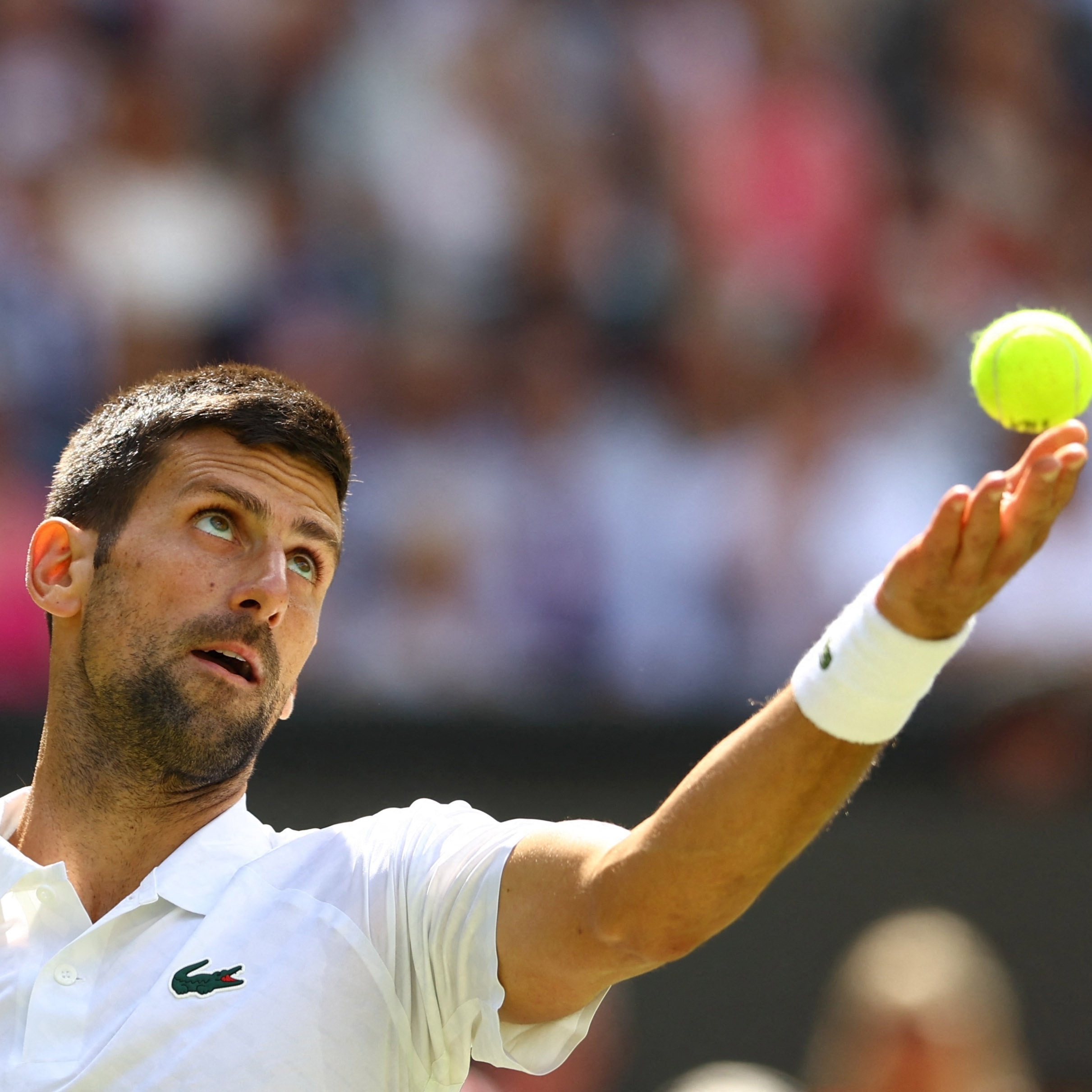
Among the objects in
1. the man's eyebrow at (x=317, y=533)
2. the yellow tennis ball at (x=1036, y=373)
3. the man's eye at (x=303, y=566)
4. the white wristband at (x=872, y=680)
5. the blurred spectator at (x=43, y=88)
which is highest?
the blurred spectator at (x=43, y=88)

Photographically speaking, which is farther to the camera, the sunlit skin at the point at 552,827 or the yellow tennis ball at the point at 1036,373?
the yellow tennis ball at the point at 1036,373

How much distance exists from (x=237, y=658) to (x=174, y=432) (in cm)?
44

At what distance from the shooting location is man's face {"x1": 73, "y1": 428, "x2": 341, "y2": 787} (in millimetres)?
2951

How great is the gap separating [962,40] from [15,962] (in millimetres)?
7397

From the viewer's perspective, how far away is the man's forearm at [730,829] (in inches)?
89.4

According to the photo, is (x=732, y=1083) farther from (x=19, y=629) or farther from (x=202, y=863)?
(x=19, y=629)

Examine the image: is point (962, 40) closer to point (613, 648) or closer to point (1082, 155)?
point (1082, 155)

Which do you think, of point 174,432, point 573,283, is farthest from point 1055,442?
point 573,283

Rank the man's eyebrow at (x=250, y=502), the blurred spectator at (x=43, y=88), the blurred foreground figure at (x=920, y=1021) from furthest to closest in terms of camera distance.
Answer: the blurred spectator at (x=43, y=88) → the blurred foreground figure at (x=920, y=1021) → the man's eyebrow at (x=250, y=502)

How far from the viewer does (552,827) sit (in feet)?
8.65

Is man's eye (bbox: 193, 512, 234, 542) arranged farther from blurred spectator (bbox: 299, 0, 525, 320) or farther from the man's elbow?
blurred spectator (bbox: 299, 0, 525, 320)

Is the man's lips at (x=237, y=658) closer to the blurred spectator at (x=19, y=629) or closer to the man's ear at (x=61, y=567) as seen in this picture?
the man's ear at (x=61, y=567)

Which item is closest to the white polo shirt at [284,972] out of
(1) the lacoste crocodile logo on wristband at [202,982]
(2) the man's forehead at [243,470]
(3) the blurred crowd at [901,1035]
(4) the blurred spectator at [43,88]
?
(1) the lacoste crocodile logo on wristband at [202,982]

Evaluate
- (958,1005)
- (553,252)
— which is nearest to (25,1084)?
(958,1005)
